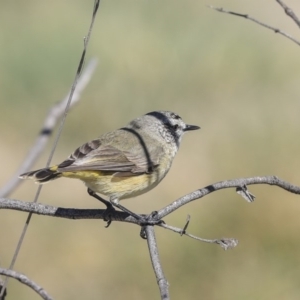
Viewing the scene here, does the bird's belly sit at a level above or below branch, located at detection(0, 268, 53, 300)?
above

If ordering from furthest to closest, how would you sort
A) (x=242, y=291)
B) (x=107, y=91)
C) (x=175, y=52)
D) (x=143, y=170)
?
(x=175, y=52) → (x=107, y=91) → (x=242, y=291) → (x=143, y=170)

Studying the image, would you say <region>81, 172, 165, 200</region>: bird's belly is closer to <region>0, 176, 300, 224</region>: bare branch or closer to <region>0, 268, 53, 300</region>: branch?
<region>0, 176, 300, 224</region>: bare branch

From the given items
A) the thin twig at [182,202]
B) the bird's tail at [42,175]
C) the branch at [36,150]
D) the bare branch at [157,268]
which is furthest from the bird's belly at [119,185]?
the bare branch at [157,268]

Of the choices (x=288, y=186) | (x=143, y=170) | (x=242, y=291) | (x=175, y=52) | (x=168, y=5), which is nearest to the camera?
(x=288, y=186)

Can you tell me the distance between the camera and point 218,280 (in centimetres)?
663

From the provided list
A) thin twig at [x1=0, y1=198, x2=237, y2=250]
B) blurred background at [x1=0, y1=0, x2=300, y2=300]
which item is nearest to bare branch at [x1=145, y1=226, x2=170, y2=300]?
thin twig at [x1=0, y1=198, x2=237, y2=250]

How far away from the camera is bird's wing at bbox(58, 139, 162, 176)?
4.22m

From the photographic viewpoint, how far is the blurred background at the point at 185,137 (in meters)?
6.68

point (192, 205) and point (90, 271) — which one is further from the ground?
point (192, 205)

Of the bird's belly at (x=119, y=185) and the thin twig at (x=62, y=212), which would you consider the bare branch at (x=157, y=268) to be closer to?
the thin twig at (x=62, y=212)

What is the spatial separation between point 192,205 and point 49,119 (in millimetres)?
4063

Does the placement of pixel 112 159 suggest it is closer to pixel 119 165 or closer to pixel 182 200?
pixel 119 165

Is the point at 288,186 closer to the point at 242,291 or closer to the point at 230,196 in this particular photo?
the point at 242,291

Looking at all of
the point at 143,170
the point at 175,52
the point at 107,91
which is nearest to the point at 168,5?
the point at 175,52
